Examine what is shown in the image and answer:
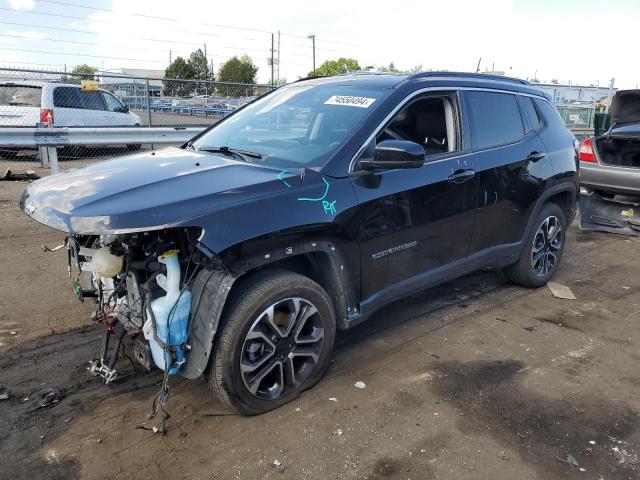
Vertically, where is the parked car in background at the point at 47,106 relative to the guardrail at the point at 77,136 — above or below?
above

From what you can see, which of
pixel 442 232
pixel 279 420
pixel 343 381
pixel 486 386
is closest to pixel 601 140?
pixel 442 232

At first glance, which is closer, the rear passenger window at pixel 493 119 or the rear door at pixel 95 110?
the rear passenger window at pixel 493 119

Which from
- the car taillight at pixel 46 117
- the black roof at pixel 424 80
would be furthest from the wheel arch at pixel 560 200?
the car taillight at pixel 46 117

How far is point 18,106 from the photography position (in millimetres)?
11375

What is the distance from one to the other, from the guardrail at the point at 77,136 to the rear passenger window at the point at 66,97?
1.99 metres

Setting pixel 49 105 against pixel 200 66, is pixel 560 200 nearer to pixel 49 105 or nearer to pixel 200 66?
pixel 49 105

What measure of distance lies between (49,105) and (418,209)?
1076cm

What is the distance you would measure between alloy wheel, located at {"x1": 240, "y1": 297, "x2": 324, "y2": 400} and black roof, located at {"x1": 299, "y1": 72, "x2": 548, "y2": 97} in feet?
5.71

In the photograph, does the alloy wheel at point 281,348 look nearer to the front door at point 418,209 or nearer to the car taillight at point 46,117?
the front door at point 418,209

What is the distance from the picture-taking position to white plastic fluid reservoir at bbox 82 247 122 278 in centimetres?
277

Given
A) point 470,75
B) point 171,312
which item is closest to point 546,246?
point 470,75

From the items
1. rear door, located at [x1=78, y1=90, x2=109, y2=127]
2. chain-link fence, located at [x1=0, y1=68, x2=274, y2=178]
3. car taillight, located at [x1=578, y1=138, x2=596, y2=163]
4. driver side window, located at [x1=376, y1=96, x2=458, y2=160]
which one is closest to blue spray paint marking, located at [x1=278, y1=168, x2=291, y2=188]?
driver side window, located at [x1=376, y1=96, x2=458, y2=160]

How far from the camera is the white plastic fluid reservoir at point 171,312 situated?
2.68 m

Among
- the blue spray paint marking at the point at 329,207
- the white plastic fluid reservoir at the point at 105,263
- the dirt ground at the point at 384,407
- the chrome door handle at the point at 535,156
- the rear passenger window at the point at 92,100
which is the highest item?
the rear passenger window at the point at 92,100
